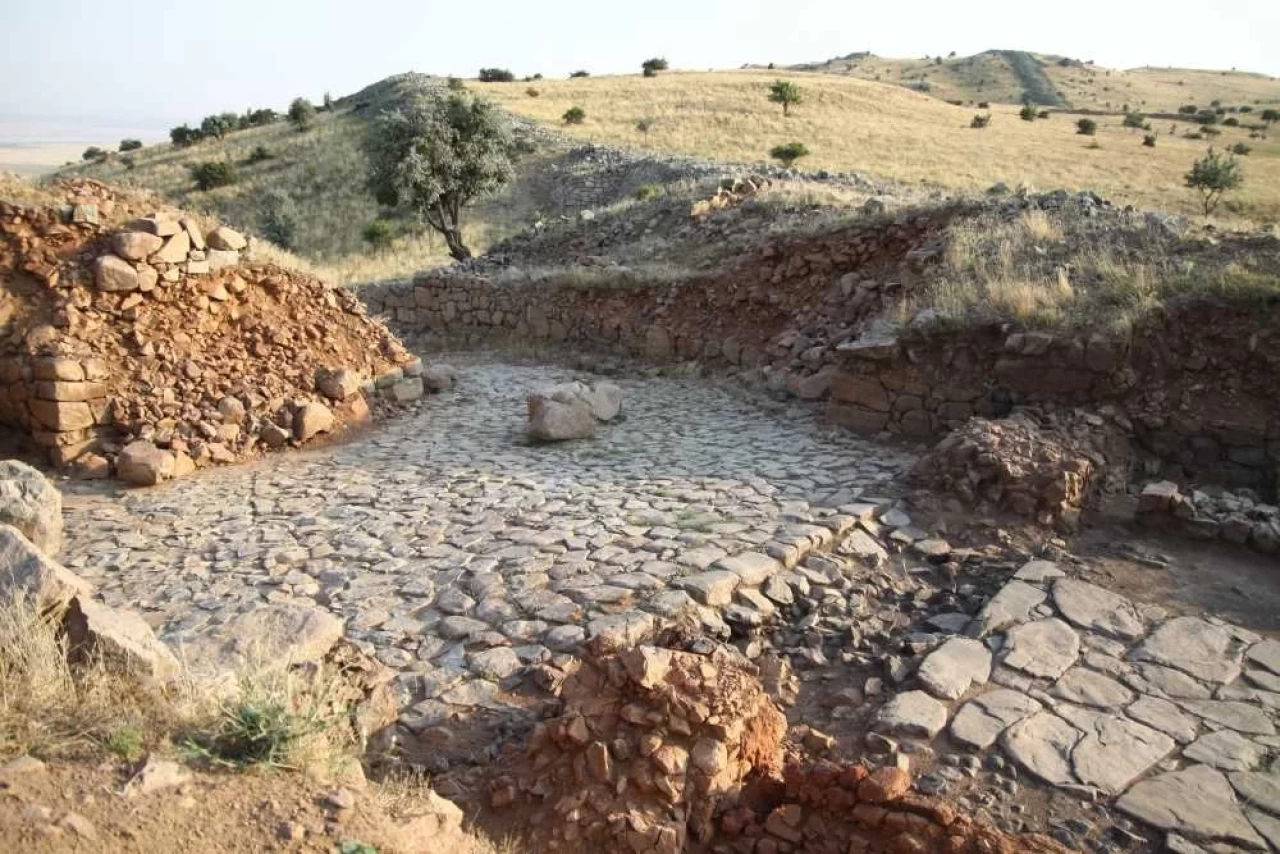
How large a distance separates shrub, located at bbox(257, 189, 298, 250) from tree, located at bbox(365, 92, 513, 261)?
326 inches

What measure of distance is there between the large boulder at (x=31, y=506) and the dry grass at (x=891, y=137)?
20.8 m

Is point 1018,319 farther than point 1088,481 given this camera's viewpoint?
Yes

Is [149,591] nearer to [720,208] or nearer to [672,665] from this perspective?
[672,665]

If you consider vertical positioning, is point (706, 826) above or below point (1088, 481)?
below

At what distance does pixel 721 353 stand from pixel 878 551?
19.2ft

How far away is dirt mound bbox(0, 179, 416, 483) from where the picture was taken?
305 inches

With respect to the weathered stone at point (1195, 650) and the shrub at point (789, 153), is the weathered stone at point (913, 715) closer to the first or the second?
the weathered stone at point (1195, 650)

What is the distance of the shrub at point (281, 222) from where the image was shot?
93.5 feet

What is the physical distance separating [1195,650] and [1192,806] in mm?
1440

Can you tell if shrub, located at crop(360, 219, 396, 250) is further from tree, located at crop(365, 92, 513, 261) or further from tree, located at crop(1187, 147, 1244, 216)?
tree, located at crop(1187, 147, 1244, 216)

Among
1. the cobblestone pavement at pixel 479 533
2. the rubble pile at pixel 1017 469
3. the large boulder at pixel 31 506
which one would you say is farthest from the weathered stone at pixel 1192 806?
the large boulder at pixel 31 506

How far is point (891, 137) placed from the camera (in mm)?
33094

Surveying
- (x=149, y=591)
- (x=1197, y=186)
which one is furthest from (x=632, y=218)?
(x=1197, y=186)

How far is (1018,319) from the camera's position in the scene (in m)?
7.80
